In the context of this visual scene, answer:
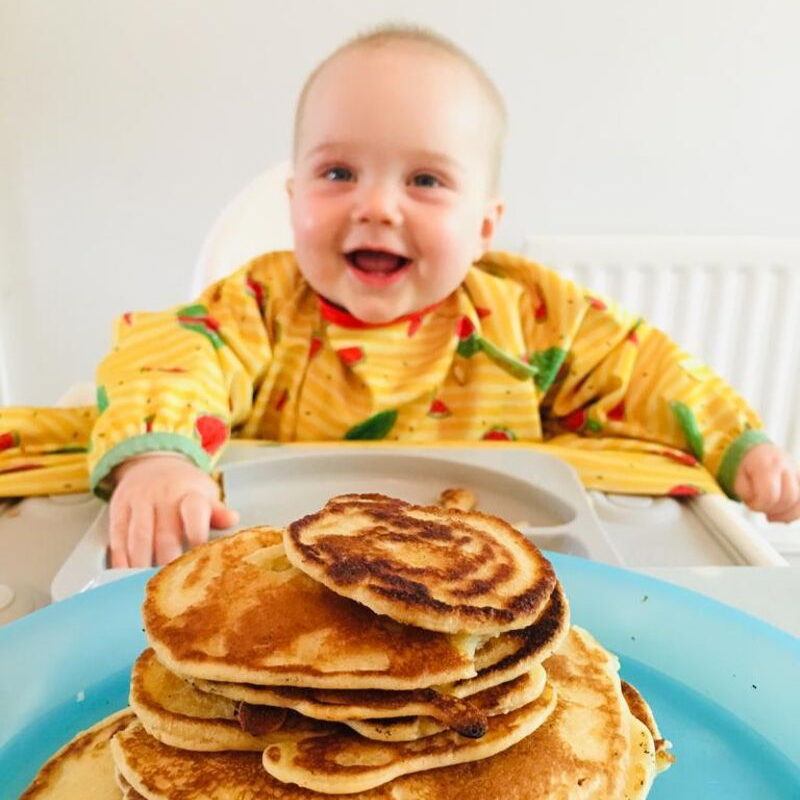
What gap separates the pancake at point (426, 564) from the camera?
0.39 meters

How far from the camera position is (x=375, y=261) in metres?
1.15

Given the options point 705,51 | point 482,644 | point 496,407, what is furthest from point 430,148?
point 705,51

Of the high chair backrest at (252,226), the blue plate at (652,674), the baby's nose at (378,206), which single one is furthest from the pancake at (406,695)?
the high chair backrest at (252,226)

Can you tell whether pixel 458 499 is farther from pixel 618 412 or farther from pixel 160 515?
pixel 618 412

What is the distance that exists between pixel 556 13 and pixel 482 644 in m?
1.76

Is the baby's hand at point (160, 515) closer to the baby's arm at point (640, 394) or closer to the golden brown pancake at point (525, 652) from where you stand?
the golden brown pancake at point (525, 652)

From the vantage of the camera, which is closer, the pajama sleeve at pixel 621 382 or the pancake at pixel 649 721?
the pancake at pixel 649 721

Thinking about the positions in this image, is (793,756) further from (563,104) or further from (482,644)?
(563,104)

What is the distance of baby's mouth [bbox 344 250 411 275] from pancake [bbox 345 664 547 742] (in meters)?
0.78

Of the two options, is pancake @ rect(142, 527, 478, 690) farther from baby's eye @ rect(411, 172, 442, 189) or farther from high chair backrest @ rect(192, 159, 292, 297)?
high chair backrest @ rect(192, 159, 292, 297)

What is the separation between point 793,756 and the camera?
452mm

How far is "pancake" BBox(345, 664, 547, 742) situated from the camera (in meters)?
0.38

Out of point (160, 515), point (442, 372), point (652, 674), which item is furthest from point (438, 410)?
point (652, 674)

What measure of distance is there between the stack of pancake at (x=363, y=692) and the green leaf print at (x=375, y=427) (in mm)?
700
